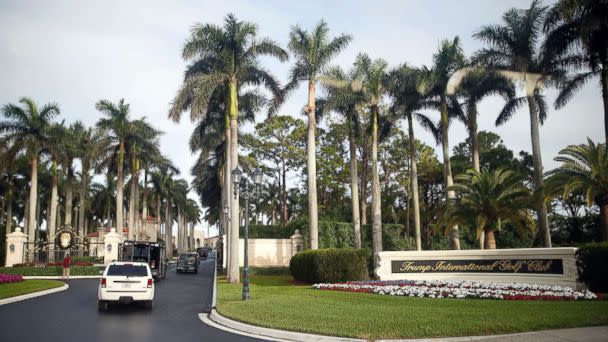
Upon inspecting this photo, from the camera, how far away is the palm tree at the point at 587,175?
2462cm

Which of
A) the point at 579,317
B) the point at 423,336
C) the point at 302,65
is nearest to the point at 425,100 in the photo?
the point at 302,65

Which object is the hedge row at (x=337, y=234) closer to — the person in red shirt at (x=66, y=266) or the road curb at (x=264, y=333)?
the person in red shirt at (x=66, y=266)

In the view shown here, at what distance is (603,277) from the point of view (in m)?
18.5

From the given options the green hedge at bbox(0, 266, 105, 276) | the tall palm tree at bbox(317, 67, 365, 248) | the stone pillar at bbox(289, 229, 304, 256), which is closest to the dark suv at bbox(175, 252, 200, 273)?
the green hedge at bbox(0, 266, 105, 276)

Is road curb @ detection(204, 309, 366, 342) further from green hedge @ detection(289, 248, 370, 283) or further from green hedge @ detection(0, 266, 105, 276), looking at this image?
green hedge @ detection(0, 266, 105, 276)

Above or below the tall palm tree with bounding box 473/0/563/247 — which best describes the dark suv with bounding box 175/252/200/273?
below

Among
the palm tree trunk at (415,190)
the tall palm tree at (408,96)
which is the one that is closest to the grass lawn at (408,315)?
the palm tree trunk at (415,190)

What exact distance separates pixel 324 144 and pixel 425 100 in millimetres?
15073

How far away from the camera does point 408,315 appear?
1275 cm

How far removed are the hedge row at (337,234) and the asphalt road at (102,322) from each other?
23.3 meters

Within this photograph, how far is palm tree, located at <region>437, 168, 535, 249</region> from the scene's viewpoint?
2828 cm

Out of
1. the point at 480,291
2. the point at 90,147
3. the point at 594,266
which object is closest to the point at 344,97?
the point at 480,291

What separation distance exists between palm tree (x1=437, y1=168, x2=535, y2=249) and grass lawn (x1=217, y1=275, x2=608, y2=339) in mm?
13206

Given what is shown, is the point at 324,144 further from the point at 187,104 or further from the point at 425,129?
the point at 187,104
